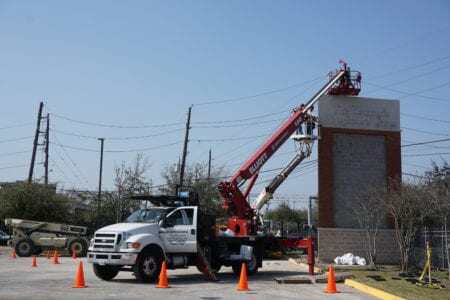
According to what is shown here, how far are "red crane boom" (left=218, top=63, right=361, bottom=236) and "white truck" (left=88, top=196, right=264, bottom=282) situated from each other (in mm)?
3128

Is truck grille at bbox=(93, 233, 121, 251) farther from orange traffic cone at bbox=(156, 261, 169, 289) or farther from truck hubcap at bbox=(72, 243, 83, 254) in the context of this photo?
truck hubcap at bbox=(72, 243, 83, 254)

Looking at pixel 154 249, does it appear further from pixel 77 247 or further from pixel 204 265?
pixel 77 247

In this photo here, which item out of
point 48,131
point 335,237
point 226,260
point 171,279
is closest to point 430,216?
point 335,237

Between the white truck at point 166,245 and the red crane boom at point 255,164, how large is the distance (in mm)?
3128

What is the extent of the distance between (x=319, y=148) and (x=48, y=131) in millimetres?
32774

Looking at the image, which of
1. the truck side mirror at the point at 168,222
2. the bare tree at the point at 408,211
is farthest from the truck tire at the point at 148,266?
the bare tree at the point at 408,211

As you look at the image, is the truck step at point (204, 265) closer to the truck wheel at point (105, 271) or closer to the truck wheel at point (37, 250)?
the truck wheel at point (105, 271)

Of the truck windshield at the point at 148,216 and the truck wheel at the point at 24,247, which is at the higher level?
the truck windshield at the point at 148,216

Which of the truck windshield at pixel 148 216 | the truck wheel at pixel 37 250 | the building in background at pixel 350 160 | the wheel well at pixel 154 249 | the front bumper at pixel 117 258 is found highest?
the building in background at pixel 350 160

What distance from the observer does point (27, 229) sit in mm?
34000

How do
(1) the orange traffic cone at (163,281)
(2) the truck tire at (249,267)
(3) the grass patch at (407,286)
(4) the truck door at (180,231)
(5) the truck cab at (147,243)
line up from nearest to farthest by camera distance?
(3) the grass patch at (407,286), (1) the orange traffic cone at (163,281), (5) the truck cab at (147,243), (4) the truck door at (180,231), (2) the truck tire at (249,267)

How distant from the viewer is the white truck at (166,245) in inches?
693

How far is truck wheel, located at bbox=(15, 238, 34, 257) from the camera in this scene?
108 ft

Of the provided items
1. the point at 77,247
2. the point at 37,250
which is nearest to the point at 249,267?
the point at 77,247
